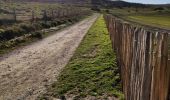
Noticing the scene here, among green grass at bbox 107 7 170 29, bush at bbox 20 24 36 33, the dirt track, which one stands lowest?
green grass at bbox 107 7 170 29

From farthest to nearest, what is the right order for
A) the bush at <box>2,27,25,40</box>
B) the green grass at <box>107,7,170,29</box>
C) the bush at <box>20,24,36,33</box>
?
1. the green grass at <box>107,7,170,29</box>
2. the bush at <box>20,24,36,33</box>
3. the bush at <box>2,27,25,40</box>

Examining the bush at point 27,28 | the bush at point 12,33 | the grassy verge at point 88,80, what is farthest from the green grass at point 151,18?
the grassy verge at point 88,80

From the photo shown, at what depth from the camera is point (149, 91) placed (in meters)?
4.38

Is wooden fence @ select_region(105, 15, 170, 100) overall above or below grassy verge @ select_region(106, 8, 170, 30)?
above

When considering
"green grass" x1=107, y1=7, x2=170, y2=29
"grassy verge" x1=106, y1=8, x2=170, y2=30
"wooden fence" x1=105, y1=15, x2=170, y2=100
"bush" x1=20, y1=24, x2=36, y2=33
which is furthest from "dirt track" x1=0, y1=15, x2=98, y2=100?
"green grass" x1=107, y1=7, x2=170, y2=29

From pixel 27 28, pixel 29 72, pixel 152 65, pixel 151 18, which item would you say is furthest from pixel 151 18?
pixel 152 65

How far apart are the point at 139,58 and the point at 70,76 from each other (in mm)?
6259

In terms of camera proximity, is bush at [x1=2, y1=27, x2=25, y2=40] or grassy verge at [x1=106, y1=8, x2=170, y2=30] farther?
grassy verge at [x1=106, y1=8, x2=170, y2=30]

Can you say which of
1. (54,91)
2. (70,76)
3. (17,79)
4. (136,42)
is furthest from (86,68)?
(136,42)

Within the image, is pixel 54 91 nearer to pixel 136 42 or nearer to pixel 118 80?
pixel 118 80

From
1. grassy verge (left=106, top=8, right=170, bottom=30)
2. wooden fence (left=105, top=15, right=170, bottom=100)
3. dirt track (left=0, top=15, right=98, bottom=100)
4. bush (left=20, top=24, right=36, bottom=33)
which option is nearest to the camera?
wooden fence (left=105, top=15, right=170, bottom=100)

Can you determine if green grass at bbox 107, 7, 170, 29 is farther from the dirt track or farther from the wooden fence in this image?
the wooden fence

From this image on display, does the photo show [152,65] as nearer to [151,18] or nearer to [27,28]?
[27,28]

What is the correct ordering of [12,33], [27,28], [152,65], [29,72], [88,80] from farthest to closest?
1. [27,28]
2. [12,33]
3. [29,72]
4. [88,80]
5. [152,65]
